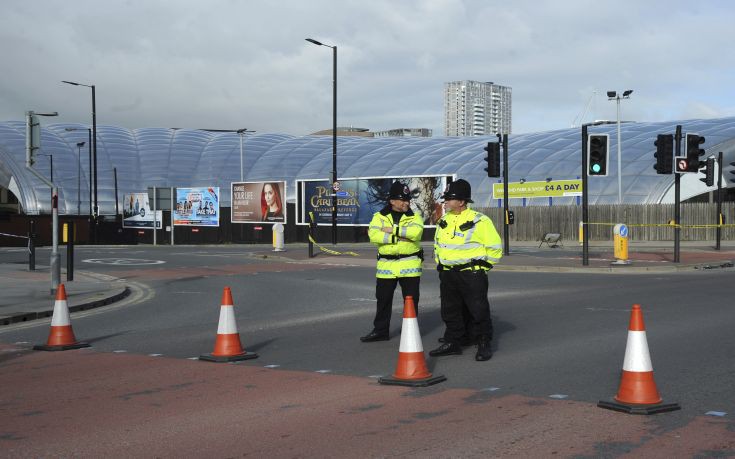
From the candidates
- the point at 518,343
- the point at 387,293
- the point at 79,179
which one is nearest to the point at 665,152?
the point at 518,343

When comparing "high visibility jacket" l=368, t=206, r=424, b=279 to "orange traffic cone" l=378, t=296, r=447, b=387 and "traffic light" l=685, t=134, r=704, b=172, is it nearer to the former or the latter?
"orange traffic cone" l=378, t=296, r=447, b=387

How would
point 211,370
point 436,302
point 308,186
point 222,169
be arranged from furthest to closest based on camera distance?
point 222,169, point 308,186, point 436,302, point 211,370

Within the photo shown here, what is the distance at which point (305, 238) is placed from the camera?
5022 cm

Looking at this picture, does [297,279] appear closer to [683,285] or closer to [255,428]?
[683,285]

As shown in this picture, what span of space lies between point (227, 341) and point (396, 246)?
2189mm

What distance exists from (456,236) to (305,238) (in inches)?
1637

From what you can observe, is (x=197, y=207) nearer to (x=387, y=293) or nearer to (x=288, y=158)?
(x=288, y=158)

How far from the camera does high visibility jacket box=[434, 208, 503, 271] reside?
29.0ft

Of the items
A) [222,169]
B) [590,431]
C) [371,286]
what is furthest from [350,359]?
[222,169]

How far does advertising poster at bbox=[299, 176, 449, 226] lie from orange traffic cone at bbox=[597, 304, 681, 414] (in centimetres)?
3751

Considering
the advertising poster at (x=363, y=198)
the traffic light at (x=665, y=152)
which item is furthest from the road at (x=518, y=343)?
the advertising poster at (x=363, y=198)

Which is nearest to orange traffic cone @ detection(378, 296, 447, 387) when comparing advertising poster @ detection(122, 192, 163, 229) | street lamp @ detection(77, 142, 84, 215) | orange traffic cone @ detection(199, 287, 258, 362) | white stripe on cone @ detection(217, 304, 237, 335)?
orange traffic cone @ detection(199, 287, 258, 362)

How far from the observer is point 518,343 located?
995 centimetres

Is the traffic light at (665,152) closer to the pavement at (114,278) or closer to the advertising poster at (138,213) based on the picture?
the pavement at (114,278)
